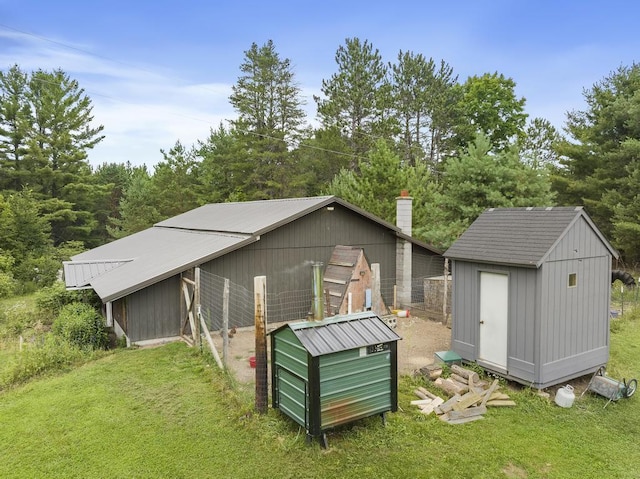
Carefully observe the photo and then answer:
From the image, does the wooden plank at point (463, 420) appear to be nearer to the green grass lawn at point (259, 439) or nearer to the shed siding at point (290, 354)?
the green grass lawn at point (259, 439)

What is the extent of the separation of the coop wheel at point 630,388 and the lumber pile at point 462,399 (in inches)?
84.0

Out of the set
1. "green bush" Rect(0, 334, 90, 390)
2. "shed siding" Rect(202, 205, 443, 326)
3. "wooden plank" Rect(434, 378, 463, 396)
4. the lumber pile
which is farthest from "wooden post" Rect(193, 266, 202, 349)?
"wooden plank" Rect(434, 378, 463, 396)

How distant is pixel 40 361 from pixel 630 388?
10732mm

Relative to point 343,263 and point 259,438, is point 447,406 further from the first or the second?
point 343,263

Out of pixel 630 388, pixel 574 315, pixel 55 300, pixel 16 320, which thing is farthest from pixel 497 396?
pixel 16 320

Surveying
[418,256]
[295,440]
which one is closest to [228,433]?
[295,440]

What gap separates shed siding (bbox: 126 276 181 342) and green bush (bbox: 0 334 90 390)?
4.08 ft

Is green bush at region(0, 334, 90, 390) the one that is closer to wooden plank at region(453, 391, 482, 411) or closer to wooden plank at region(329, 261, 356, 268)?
wooden plank at region(329, 261, 356, 268)

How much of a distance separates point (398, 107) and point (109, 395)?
103 ft

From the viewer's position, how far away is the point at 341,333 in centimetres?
589

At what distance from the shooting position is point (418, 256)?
1556 cm

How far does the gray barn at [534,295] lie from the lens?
742cm

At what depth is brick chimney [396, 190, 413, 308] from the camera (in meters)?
14.6

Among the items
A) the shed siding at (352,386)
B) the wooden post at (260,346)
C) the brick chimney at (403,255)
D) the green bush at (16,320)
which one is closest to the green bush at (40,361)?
the green bush at (16,320)
